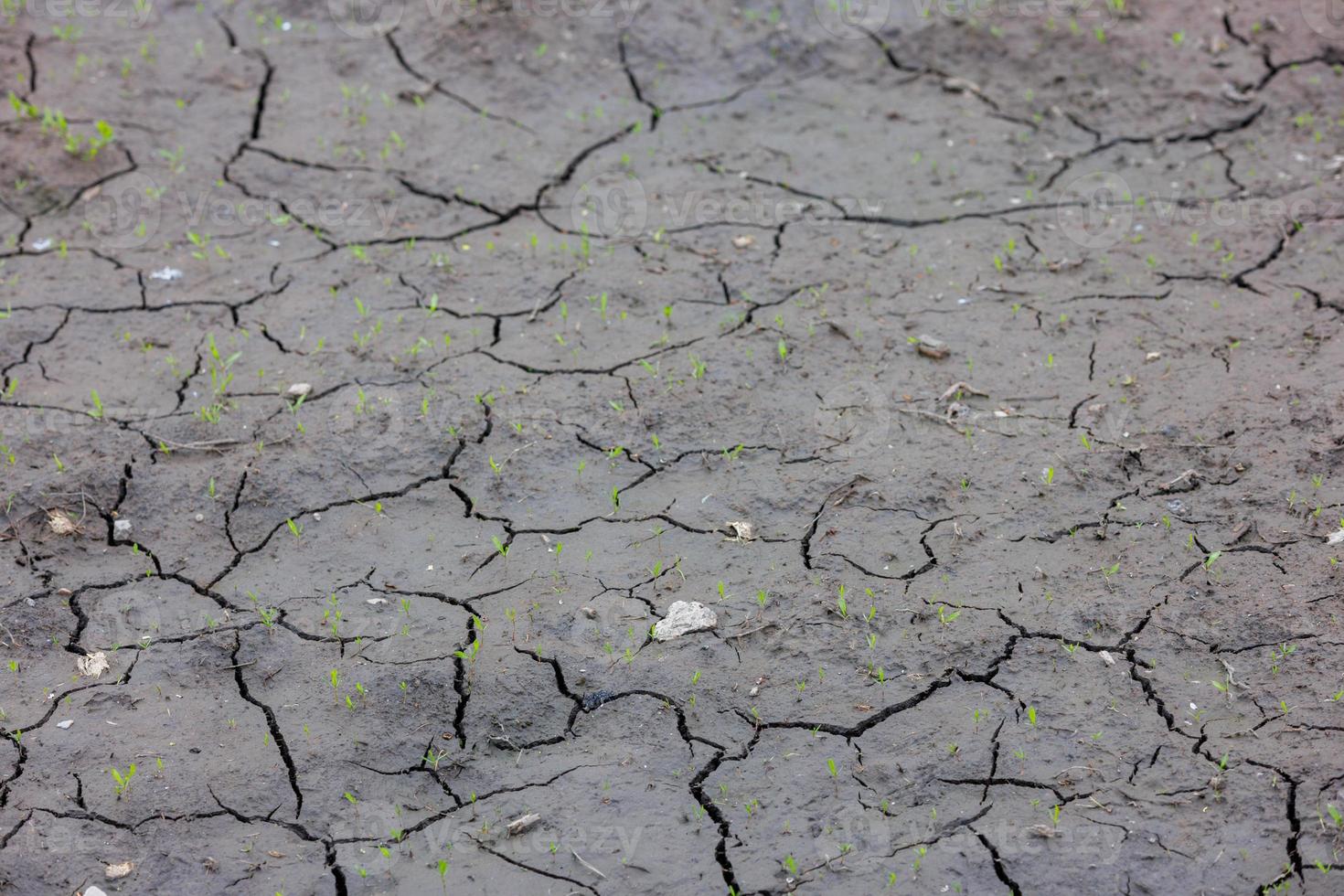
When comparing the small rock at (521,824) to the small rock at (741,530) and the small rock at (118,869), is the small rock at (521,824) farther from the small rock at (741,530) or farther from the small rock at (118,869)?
the small rock at (741,530)

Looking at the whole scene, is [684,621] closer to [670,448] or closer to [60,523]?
[670,448]

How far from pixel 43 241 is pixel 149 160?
0.57m

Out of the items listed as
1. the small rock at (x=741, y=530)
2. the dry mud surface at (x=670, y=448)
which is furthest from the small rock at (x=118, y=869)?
the small rock at (x=741, y=530)

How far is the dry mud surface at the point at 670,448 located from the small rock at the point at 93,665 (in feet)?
0.04

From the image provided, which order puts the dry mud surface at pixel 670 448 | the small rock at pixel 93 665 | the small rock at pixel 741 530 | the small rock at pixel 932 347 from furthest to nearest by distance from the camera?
the small rock at pixel 932 347 < the small rock at pixel 741 530 < the small rock at pixel 93 665 < the dry mud surface at pixel 670 448

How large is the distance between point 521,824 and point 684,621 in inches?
28.7

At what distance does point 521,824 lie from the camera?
9.37 ft

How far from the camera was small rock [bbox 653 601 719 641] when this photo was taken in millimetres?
3295

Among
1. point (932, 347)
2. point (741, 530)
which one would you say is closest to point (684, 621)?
point (741, 530)

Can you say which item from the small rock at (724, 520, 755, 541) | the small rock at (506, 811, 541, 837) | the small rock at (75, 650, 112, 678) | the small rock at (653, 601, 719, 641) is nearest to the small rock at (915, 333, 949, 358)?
the small rock at (724, 520, 755, 541)

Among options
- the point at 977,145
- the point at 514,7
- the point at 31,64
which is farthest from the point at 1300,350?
the point at 31,64

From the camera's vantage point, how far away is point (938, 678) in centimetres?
317

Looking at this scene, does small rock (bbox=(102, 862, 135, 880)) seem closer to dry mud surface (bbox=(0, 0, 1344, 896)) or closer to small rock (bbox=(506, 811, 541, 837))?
dry mud surface (bbox=(0, 0, 1344, 896))

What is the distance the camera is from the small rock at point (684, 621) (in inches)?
130
